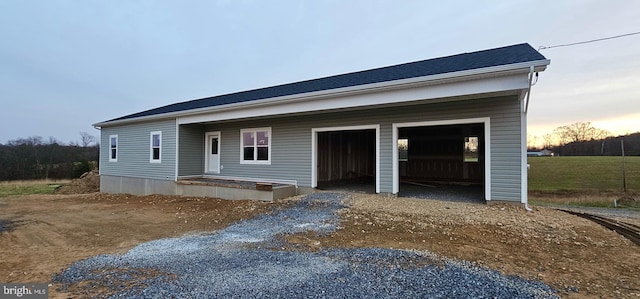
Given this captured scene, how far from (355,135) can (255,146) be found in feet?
15.0

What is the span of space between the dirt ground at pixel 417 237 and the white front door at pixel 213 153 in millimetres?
4152

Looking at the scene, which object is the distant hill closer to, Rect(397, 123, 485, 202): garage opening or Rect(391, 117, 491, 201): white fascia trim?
Rect(397, 123, 485, 202): garage opening

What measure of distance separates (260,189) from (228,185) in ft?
5.02

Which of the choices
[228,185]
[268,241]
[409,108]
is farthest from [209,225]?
[409,108]

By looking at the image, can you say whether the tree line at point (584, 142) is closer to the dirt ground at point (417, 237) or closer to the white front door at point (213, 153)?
the dirt ground at point (417, 237)

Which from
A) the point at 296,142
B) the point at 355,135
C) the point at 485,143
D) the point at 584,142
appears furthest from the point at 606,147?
the point at 296,142

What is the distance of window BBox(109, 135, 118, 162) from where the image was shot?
1502cm

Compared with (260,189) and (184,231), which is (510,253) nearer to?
(184,231)

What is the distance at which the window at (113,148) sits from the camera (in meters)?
15.0

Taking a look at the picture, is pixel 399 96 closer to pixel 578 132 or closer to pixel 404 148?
pixel 404 148

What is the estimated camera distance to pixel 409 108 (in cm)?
798

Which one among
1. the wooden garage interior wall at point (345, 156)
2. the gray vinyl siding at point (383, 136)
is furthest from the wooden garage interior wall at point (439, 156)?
the gray vinyl siding at point (383, 136)

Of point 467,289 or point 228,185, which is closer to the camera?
point 467,289

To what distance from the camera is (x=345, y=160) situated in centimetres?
1244
